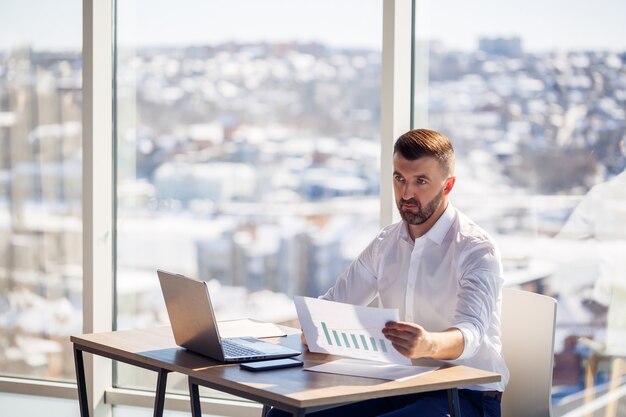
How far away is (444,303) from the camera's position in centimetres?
275

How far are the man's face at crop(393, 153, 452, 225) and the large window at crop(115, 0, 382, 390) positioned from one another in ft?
3.47

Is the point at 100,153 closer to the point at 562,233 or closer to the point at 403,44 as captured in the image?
the point at 403,44

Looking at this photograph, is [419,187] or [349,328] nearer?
[349,328]

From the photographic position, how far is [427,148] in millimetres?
2752

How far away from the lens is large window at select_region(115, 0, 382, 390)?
12.8ft

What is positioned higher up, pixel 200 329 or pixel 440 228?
pixel 440 228

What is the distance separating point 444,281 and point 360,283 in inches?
13.0

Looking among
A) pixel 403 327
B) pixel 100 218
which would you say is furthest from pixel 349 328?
pixel 100 218

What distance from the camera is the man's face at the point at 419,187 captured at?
275 cm

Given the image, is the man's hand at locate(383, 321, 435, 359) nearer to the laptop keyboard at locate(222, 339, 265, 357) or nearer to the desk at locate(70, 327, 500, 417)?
the desk at locate(70, 327, 500, 417)

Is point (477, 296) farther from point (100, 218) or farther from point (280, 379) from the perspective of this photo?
point (100, 218)

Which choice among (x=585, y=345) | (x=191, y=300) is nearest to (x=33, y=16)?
(x=191, y=300)

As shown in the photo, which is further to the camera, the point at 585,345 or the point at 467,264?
the point at 585,345

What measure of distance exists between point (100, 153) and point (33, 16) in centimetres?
77
